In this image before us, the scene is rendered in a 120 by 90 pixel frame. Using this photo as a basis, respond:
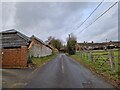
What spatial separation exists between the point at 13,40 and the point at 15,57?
448 centimetres

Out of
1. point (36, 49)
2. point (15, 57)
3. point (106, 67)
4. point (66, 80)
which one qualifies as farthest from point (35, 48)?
point (66, 80)

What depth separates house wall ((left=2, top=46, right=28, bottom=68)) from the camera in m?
24.3

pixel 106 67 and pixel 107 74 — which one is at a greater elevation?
pixel 106 67

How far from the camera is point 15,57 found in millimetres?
24578

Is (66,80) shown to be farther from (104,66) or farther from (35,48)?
(35,48)

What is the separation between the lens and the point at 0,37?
97.8 ft

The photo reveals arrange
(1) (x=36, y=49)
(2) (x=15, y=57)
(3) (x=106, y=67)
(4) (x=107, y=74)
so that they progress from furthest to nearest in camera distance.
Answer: (1) (x=36, y=49)
(2) (x=15, y=57)
(3) (x=106, y=67)
(4) (x=107, y=74)

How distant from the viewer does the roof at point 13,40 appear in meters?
27.5

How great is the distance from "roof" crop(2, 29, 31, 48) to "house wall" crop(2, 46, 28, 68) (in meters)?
2.38

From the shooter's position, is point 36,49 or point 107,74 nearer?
point 107,74

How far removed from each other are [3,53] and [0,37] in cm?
581

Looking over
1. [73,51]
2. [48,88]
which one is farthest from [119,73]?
[73,51]

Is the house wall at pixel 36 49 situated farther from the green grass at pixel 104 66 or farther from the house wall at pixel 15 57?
the green grass at pixel 104 66

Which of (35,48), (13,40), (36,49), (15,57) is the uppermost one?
(13,40)
